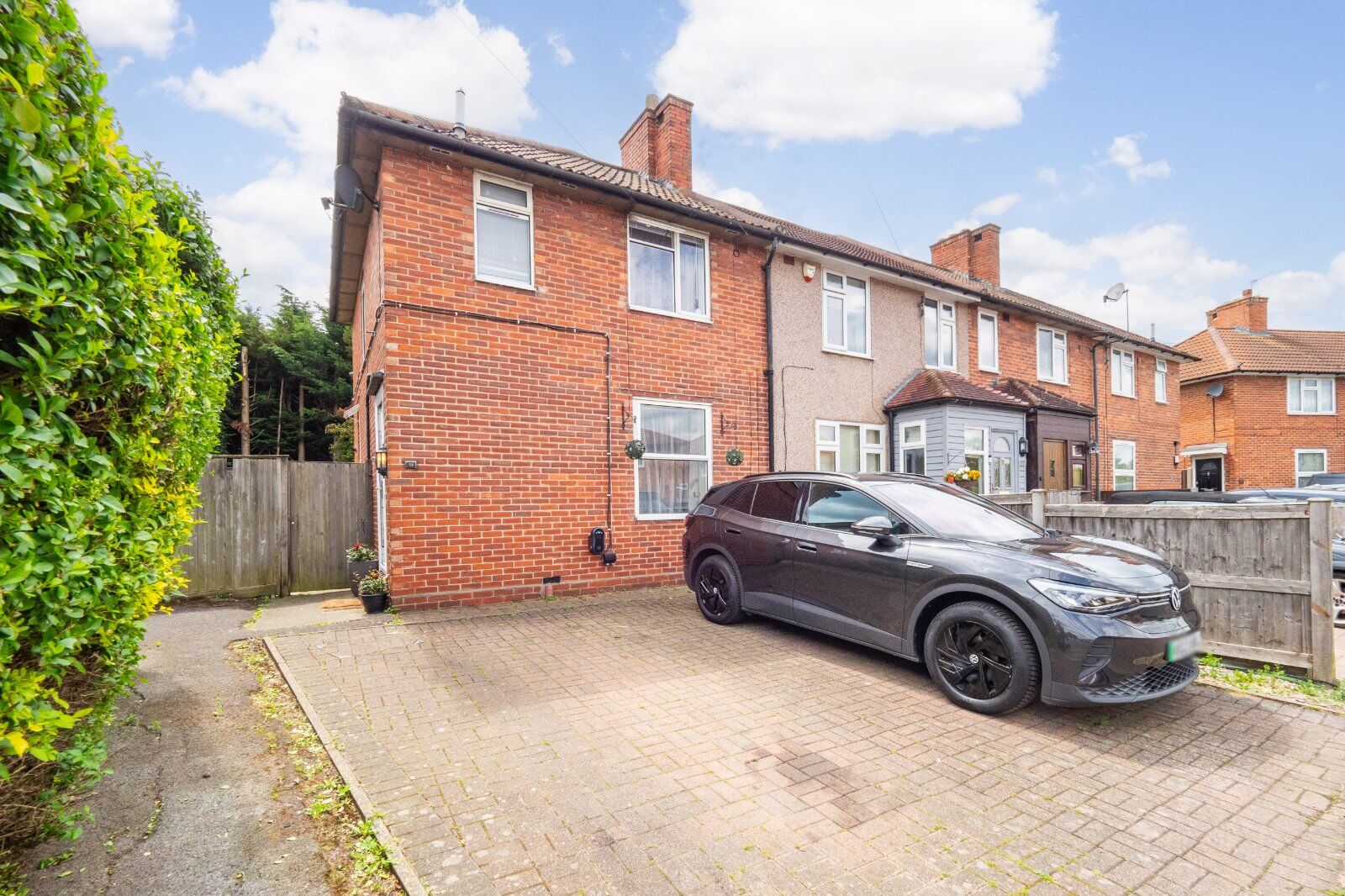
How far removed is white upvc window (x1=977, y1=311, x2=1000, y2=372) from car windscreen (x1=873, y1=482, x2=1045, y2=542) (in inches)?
383

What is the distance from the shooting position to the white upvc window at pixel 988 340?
13.7 meters

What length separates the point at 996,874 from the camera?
7.77 ft

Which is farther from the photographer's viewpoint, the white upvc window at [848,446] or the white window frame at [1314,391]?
the white window frame at [1314,391]

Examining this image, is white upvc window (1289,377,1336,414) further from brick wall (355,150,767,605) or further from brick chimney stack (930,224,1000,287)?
Result: brick wall (355,150,767,605)

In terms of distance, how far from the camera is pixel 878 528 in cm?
462

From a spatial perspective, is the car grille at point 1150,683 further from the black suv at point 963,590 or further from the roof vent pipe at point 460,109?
the roof vent pipe at point 460,109

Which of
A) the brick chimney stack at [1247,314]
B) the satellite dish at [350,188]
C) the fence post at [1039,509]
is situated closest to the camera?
the fence post at [1039,509]

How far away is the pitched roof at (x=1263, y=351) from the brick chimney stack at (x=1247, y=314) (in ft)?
1.42

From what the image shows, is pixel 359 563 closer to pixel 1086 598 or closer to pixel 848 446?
pixel 1086 598

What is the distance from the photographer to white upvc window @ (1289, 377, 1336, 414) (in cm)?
2164

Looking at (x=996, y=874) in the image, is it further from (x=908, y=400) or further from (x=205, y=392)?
(x=908, y=400)

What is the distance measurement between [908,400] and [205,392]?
10.5 m

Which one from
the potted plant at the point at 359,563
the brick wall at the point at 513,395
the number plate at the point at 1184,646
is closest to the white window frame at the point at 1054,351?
the brick wall at the point at 513,395

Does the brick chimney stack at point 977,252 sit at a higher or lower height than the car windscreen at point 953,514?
higher
